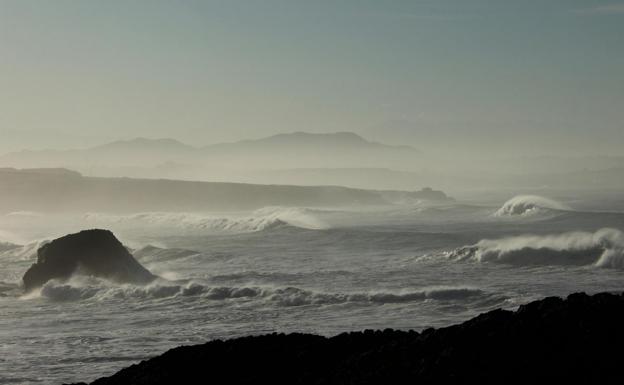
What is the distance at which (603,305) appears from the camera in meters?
10.4

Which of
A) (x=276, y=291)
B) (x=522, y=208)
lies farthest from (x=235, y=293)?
(x=522, y=208)

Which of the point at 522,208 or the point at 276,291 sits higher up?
the point at 522,208

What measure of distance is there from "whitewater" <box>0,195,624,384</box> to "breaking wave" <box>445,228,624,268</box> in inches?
2.0

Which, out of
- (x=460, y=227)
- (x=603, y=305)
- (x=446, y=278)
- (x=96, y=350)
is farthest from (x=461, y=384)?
(x=460, y=227)

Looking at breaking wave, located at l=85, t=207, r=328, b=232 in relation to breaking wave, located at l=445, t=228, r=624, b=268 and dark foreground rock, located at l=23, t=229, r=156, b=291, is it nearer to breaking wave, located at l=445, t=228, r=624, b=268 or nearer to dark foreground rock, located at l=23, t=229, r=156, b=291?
breaking wave, located at l=445, t=228, r=624, b=268

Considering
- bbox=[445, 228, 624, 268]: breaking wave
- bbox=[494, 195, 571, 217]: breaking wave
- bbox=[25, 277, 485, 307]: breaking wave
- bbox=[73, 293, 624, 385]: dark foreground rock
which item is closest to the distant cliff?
bbox=[494, 195, 571, 217]: breaking wave

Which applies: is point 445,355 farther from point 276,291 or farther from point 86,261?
point 86,261

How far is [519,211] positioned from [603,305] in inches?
2649

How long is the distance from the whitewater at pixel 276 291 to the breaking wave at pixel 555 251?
5cm

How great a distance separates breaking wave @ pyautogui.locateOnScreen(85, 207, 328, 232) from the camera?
6525 cm

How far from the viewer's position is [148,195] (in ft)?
449

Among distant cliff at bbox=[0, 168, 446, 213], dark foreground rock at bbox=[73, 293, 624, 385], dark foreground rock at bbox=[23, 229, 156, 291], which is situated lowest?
dark foreground rock at bbox=[73, 293, 624, 385]

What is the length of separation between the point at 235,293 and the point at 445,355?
59.2ft

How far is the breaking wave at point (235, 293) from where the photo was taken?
2562 cm
